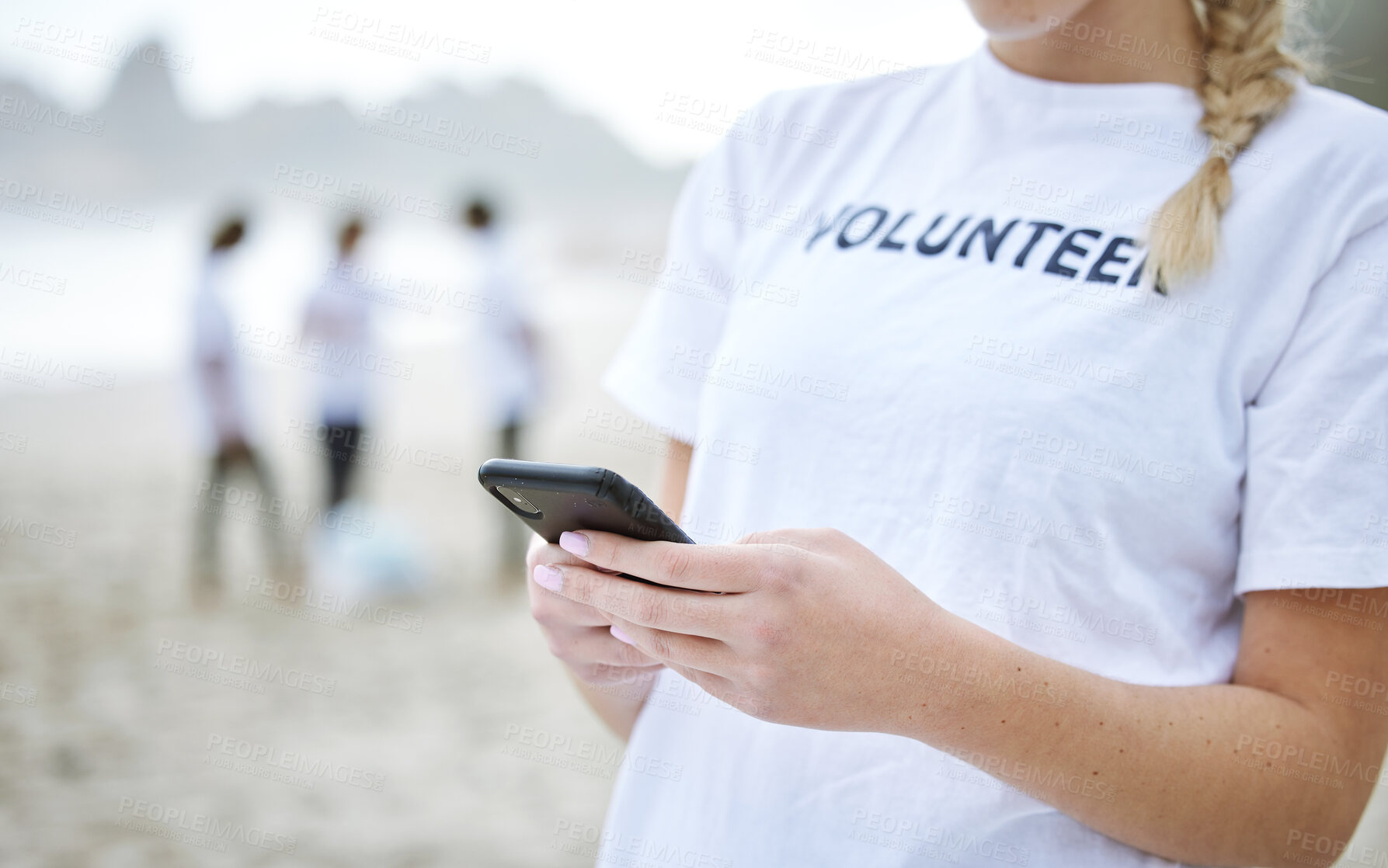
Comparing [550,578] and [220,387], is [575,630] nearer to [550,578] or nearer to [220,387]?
[550,578]

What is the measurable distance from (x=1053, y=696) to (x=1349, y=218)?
0.52 metres

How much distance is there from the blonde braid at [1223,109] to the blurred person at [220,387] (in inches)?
200

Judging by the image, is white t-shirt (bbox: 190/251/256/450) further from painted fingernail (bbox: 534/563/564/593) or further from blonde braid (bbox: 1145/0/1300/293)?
blonde braid (bbox: 1145/0/1300/293)

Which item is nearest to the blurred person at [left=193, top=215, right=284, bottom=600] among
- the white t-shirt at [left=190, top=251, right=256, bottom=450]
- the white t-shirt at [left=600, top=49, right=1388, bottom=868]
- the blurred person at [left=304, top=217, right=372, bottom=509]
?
the white t-shirt at [left=190, top=251, right=256, bottom=450]

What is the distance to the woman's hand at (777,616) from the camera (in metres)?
0.76

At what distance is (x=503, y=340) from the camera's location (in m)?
5.34

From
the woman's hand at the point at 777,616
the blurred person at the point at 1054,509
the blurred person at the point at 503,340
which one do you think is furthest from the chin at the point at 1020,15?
the blurred person at the point at 503,340

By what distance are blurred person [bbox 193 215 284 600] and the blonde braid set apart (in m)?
5.08

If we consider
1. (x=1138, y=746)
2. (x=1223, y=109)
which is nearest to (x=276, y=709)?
(x=1138, y=746)

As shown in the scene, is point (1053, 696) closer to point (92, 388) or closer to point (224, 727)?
point (224, 727)

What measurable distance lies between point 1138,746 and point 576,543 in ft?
1.74

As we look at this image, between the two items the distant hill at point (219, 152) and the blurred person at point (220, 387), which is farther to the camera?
the distant hill at point (219, 152)

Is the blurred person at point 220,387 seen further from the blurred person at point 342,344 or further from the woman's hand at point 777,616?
the woman's hand at point 777,616

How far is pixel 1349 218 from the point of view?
0.90m
